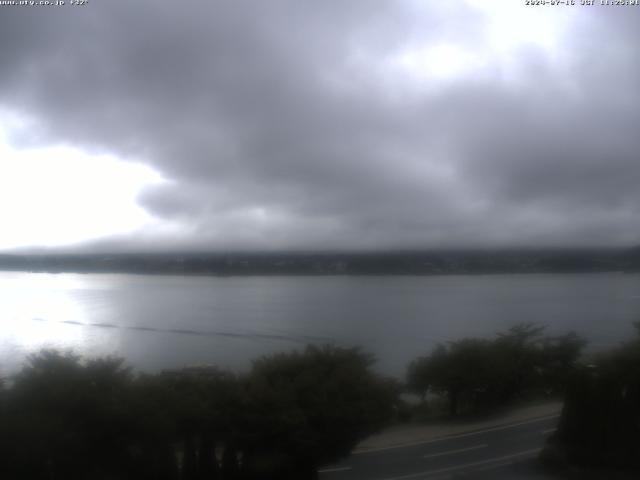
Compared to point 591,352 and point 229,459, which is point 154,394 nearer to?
point 229,459

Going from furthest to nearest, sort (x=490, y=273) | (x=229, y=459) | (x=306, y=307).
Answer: (x=306, y=307)
(x=490, y=273)
(x=229, y=459)

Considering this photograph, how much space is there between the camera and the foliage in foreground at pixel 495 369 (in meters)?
11.1

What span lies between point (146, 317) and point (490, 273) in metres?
10.2

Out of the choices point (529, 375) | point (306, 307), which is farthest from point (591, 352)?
point (306, 307)

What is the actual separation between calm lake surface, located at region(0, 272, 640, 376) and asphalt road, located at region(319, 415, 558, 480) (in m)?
2.70

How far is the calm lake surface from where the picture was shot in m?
12.8

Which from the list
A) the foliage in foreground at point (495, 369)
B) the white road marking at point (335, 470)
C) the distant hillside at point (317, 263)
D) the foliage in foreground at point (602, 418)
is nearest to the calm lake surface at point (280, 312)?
the foliage in foreground at point (495, 369)

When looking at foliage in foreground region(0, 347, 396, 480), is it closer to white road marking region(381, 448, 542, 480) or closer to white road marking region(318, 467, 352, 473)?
white road marking region(318, 467, 352, 473)

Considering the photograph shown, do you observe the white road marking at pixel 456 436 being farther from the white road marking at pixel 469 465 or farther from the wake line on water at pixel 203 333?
the wake line on water at pixel 203 333

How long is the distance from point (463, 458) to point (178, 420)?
408cm

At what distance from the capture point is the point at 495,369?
37.5ft

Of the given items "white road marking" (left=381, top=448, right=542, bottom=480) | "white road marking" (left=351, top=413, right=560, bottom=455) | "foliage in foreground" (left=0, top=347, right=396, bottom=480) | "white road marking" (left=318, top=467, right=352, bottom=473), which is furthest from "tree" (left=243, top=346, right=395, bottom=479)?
"white road marking" (left=381, top=448, right=542, bottom=480)

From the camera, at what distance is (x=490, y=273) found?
669 inches

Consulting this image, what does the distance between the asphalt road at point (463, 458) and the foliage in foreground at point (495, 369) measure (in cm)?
127
